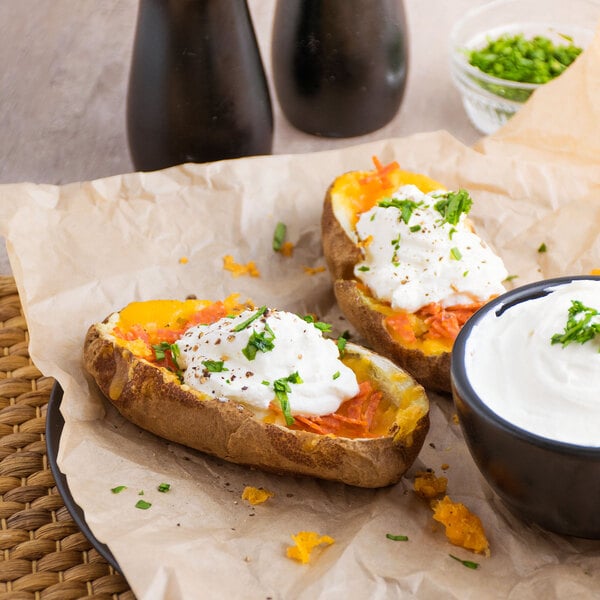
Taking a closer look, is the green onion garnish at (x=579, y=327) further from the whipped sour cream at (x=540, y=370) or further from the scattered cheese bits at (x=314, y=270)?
the scattered cheese bits at (x=314, y=270)

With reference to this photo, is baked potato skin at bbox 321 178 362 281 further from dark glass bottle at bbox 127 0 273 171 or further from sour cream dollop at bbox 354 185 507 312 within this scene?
dark glass bottle at bbox 127 0 273 171

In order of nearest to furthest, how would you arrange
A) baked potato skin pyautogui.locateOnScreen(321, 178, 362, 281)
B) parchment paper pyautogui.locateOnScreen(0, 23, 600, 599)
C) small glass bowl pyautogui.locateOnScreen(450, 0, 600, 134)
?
parchment paper pyautogui.locateOnScreen(0, 23, 600, 599) → baked potato skin pyautogui.locateOnScreen(321, 178, 362, 281) → small glass bowl pyautogui.locateOnScreen(450, 0, 600, 134)

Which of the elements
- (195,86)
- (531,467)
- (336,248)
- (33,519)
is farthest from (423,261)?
(33,519)

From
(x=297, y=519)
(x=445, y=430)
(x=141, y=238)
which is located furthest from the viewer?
(x=141, y=238)

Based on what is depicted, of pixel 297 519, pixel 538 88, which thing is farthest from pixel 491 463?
pixel 538 88

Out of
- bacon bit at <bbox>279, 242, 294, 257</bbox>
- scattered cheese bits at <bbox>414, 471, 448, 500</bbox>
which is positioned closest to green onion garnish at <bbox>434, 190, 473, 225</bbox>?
bacon bit at <bbox>279, 242, 294, 257</bbox>

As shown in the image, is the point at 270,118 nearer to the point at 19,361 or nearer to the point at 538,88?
the point at 538,88
